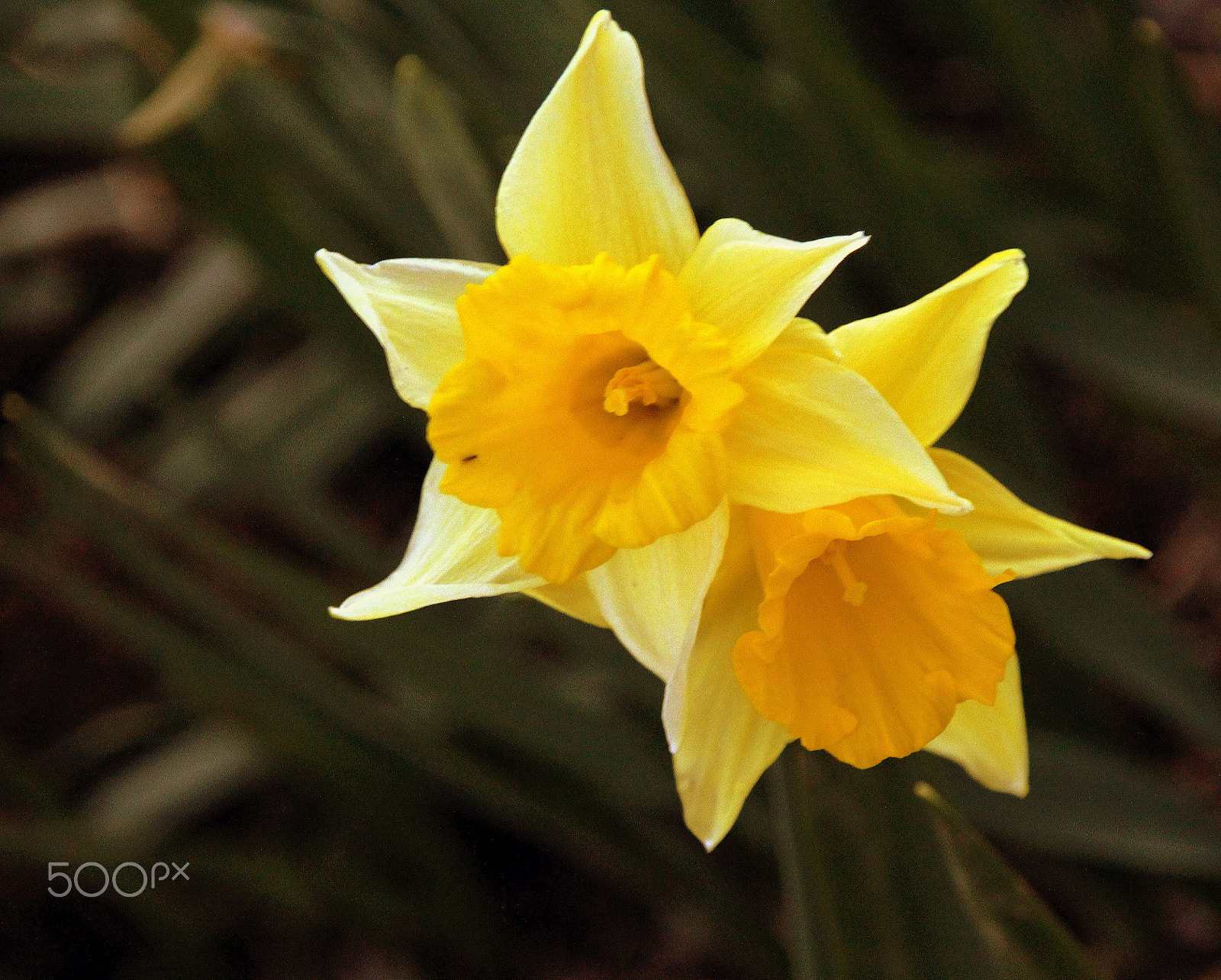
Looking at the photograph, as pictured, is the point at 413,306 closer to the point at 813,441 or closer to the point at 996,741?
the point at 813,441

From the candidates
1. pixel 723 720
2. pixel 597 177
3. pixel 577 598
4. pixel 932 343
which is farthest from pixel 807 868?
pixel 597 177

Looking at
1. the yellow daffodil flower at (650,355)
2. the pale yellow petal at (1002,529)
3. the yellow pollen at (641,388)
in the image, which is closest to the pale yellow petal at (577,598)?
the yellow daffodil flower at (650,355)

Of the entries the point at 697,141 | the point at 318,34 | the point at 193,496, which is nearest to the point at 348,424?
the point at 193,496

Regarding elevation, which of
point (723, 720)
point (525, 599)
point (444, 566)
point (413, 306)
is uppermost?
point (413, 306)

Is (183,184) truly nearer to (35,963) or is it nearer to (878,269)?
(878,269)

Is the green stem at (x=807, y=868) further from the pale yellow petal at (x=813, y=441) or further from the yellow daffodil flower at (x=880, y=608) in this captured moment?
the pale yellow petal at (x=813, y=441)

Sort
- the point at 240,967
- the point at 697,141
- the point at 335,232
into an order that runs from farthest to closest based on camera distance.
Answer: the point at 240,967
the point at 335,232
the point at 697,141
